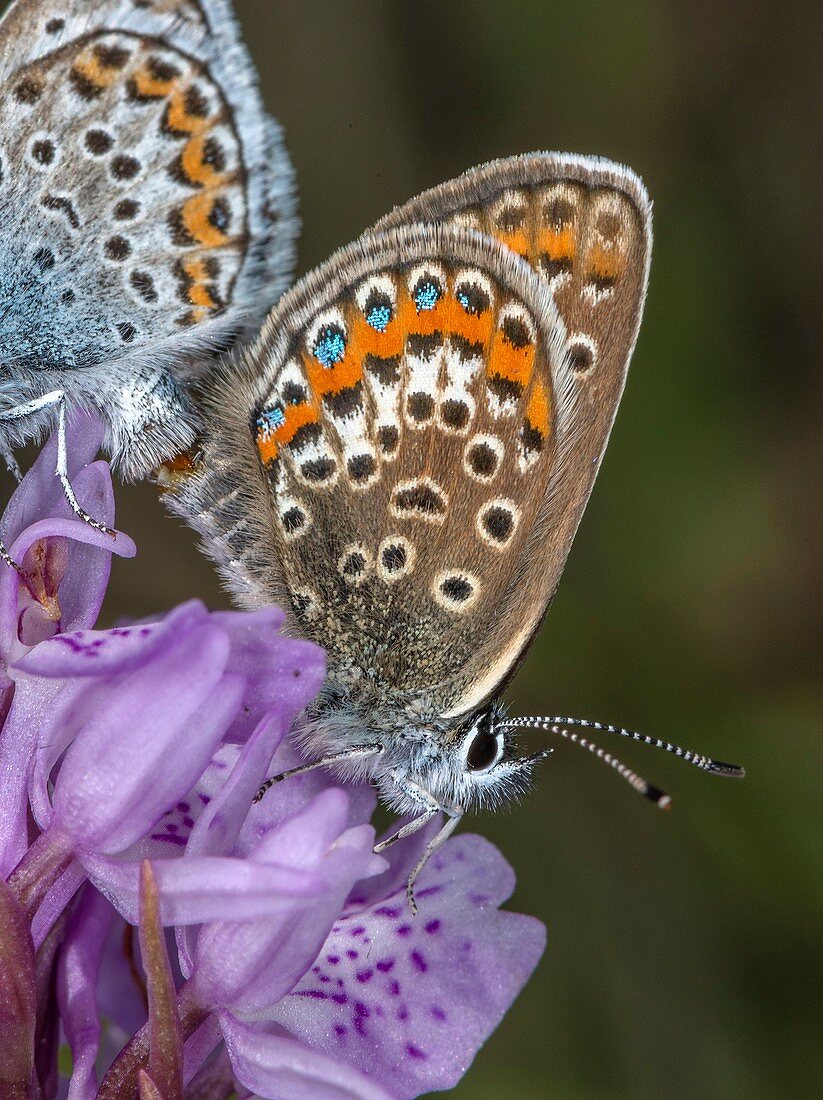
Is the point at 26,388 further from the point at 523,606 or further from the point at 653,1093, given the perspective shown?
the point at 653,1093

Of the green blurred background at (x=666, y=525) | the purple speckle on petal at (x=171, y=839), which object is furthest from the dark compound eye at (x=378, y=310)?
the green blurred background at (x=666, y=525)

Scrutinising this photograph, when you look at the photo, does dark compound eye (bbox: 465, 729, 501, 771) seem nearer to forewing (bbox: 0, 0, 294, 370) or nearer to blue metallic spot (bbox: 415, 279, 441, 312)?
blue metallic spot (bbox: 415, 279, 441, 312)

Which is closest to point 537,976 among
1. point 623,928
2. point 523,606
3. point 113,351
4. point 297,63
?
point 623,928

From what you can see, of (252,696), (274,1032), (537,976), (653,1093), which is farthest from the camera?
(537,976)

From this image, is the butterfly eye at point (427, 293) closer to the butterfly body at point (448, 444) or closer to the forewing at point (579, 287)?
the butterfly body at point (448, 444)

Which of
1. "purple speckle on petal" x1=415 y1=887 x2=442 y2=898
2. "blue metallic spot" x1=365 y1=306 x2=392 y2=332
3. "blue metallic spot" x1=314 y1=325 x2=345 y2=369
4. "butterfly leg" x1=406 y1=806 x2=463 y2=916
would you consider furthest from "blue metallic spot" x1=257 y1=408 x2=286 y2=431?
"purple speckle on petal" x1=415 y1=887 x2=442 y2=898

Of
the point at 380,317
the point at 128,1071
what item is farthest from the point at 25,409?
the point at 128,1071

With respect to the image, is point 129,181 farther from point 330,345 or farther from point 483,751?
point 483,751
